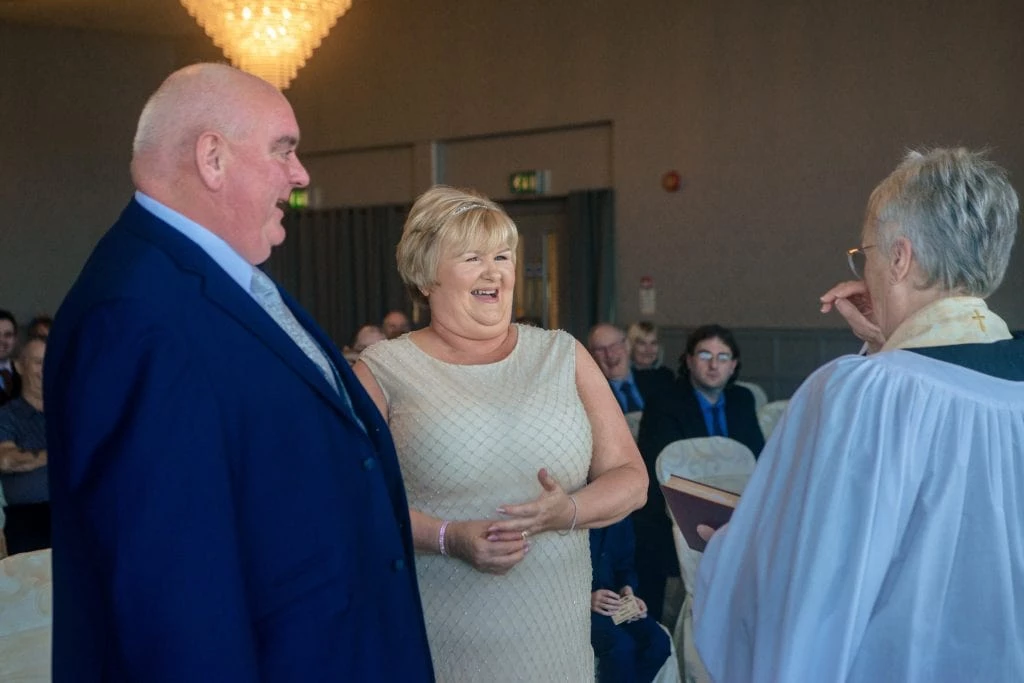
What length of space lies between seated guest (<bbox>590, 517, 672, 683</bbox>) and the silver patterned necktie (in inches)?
87.2

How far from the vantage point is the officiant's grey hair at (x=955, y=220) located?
5.44 ft

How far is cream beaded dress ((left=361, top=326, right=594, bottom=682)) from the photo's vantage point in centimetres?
218

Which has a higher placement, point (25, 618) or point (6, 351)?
point (6, 351)

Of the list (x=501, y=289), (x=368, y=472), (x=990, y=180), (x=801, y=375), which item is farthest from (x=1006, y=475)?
(x=801, y=375)

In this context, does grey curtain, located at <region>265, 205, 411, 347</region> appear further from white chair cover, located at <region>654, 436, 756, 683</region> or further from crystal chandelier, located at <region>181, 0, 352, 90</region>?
white chair cover, located at <region>654, 436, 756, 683</region>

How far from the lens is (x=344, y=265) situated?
11.4 meters

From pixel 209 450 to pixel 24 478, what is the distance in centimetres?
386

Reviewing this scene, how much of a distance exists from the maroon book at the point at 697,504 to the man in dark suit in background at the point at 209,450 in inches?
25.0

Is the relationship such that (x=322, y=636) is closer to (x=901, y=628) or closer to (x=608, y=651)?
(x=901, y=628)

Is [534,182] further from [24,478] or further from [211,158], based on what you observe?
[211,158]

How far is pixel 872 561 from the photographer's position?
5.20ft

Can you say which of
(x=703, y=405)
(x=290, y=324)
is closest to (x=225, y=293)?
(x=290, y=324)

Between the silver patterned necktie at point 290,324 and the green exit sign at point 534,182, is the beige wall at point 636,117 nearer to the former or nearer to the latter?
the green exit sign at point 534,182

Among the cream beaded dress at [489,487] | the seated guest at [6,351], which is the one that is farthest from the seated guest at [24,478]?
the cream beaded dress at [489,487]
